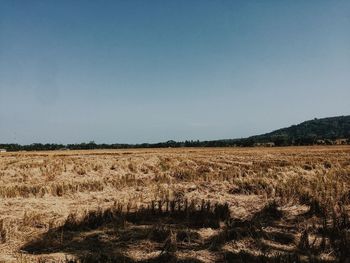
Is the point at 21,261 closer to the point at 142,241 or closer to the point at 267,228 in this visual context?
the point at 142,241

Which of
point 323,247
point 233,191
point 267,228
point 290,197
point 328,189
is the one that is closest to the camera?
point 323,247

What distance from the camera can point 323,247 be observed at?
25.0 feet

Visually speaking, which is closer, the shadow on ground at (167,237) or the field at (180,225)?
the shadow on ground at (167,237)

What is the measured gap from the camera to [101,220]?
32.8ft

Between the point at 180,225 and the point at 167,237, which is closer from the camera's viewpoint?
the point at 167,237

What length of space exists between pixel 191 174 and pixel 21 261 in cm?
1495

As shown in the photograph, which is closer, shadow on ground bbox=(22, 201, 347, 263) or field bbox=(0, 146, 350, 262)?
shadow on ground bbox=(22, 201, 347, 263)

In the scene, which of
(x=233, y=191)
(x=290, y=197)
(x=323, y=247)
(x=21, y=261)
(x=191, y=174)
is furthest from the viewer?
(x=191, y=174)

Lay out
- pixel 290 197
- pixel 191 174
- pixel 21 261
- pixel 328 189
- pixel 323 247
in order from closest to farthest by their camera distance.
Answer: pixel 21 261 → pixel 323 247 → pixel 290 197 → pixel 328 189 → pixel 191 174

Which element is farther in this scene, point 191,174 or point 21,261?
point 191,174

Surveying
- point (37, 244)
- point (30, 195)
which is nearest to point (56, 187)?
point (30, 195)

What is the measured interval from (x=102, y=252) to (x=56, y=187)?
824cm

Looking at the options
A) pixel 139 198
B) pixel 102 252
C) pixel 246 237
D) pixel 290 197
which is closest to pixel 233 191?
pixel 290 197

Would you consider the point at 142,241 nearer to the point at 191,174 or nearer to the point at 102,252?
the point at 102,252
